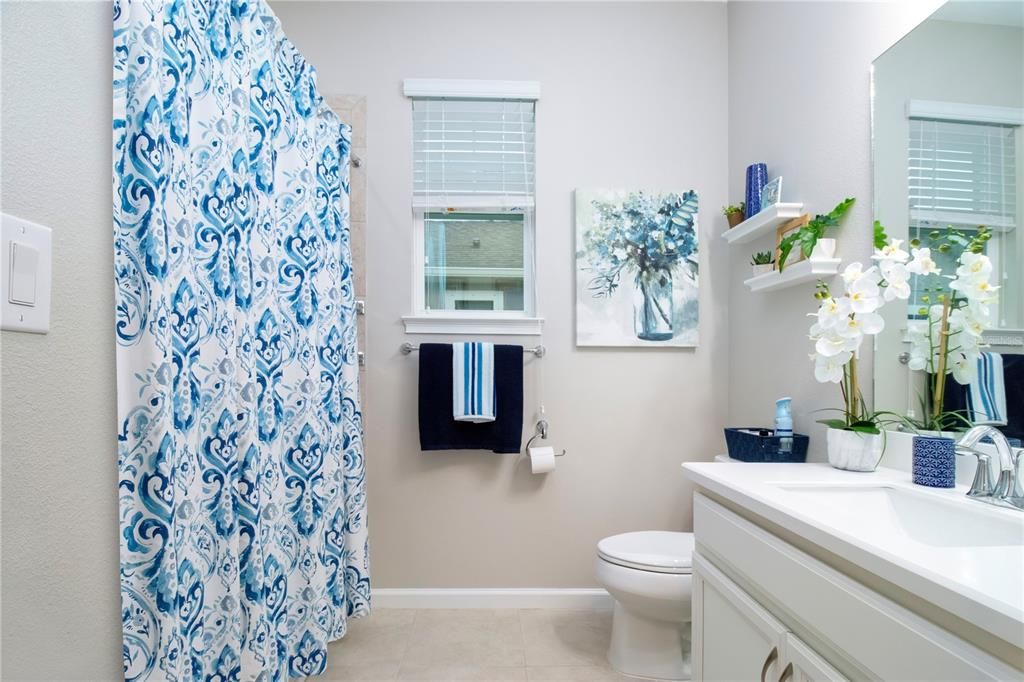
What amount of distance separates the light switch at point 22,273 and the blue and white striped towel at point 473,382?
Result: 1.60 metres

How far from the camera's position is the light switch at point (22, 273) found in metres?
0.54

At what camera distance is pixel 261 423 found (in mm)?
1307

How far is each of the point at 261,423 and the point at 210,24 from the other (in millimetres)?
928

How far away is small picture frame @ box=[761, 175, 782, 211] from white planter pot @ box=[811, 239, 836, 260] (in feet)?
1.04

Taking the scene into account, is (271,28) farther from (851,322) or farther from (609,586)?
(609,586)

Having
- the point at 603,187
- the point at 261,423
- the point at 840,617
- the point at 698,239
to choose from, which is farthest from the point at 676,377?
the point at 261,423

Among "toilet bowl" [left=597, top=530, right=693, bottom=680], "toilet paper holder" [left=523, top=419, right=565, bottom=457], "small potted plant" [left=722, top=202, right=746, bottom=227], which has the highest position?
"small potted plant" [left=722, top=202, right=746, bottom=227]

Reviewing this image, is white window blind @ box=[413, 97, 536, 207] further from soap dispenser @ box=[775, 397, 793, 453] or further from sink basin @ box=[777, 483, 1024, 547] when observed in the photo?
sink basin @ box=[777, 483, 1024, 547]

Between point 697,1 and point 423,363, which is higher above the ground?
point 697,1

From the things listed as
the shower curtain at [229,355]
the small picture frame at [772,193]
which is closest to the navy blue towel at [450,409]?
the shower curtain at [229,355]

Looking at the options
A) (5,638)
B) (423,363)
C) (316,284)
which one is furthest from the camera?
(423,363)

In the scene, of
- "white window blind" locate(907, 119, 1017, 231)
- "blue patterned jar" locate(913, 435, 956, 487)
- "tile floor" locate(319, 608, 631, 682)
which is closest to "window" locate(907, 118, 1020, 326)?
"white window blind" locate(907, 119, 1017, 231)

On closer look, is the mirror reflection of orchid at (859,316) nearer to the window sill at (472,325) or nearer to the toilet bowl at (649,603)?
the toilet bowl at (649,603)

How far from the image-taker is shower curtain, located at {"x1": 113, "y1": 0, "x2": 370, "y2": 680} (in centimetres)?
86
